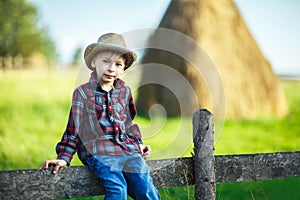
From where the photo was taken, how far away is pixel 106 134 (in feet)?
7.70

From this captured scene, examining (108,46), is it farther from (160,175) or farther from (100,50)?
(160,175)

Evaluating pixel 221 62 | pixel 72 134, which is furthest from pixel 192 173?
pixel 221 62

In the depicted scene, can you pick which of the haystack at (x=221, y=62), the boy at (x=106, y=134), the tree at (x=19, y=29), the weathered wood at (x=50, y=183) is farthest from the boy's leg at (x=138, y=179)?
the tree at (x=19, y=29)

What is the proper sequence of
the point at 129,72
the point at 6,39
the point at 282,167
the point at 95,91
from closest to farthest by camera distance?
the point at 95,91 < the point at 282,167 < the point at 129,72 < the point at 6,39

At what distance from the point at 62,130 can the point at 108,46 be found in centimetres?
590

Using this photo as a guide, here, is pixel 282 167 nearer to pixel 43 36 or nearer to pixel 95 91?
pixel 95 91

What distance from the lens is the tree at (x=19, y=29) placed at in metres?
27.5

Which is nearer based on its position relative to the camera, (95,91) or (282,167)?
(95,91)

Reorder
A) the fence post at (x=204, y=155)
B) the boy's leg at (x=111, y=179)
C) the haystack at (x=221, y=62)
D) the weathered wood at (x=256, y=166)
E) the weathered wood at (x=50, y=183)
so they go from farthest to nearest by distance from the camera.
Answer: the haystack at (x=221, y=62) → the weathered wood at (x=256, y=166) → the fence post at (x=204, y=155) → the weathered wood at (x=50, y=183) → the boy's leg at (x=111, y=179)

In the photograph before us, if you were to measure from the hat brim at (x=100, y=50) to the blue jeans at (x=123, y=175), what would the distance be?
1.74 feet

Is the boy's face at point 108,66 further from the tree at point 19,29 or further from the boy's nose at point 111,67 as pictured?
the tree at point 19,29

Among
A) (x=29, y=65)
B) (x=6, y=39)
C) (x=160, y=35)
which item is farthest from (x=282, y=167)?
(x=6, y=39)

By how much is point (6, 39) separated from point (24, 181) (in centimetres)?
2733

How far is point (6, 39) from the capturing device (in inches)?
1107
